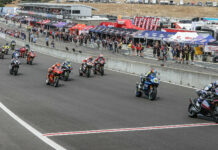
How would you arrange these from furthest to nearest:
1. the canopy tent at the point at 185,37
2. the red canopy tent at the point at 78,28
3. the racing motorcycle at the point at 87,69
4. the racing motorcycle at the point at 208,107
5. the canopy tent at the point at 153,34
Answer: the red canopy tent at the point at 78,28 → the canopy tent at the point at 153,34 → the canopy tent at the point at 185,37 → the racing motorcycle at the point at 87,69 → the racing motorcycle at the point at 208,107

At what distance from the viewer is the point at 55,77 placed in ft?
69.6

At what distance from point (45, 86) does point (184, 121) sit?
34.0ft

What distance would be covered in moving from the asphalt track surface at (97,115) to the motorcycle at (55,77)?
1.11 ft

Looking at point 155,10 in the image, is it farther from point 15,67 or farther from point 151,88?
point 151,88

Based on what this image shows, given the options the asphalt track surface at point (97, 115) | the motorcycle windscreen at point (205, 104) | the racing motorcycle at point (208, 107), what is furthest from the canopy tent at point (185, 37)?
the motorcycle windscreen at point (205, 104)

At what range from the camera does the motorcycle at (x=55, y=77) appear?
20.9m

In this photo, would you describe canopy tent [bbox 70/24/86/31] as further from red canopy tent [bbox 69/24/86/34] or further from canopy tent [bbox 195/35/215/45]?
canopy tent [bbox 195/35/215/45]

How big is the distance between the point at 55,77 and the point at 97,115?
8155 mm

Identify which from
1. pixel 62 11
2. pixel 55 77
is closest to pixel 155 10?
pixel 62 11

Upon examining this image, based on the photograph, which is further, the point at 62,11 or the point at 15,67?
the point at 62,11

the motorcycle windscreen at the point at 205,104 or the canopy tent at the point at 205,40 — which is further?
the canopy tent at the point at 205,40

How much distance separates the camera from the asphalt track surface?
981 centimetres

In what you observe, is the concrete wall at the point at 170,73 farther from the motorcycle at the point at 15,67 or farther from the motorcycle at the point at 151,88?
the motorcycle at the point at 15,67

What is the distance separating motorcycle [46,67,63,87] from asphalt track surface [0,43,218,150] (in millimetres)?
339
